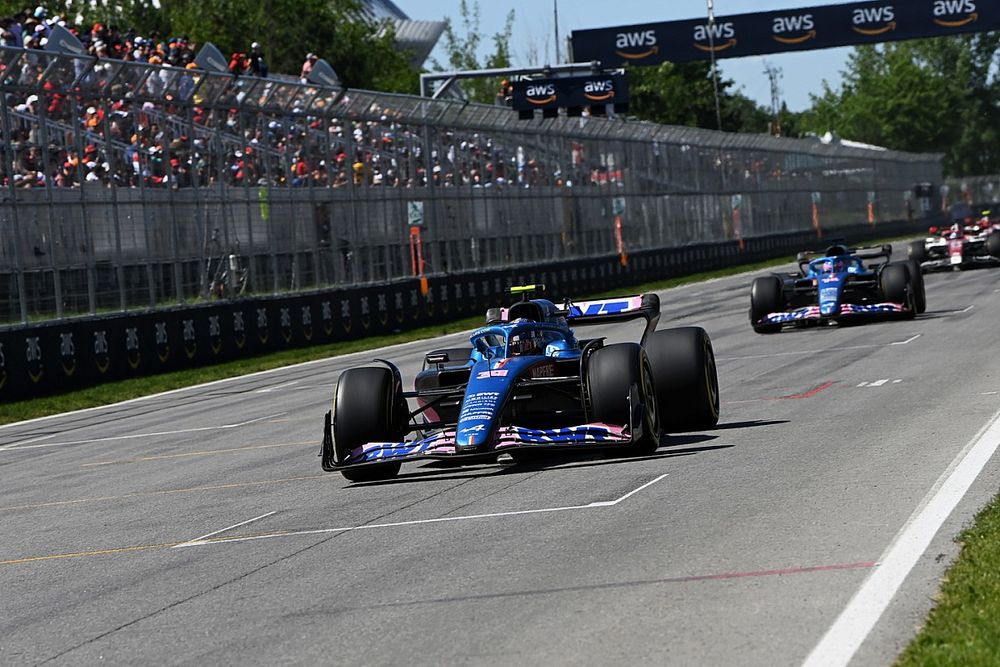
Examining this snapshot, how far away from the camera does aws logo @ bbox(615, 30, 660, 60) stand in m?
61.8

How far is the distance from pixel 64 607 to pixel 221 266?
23959 millimetres

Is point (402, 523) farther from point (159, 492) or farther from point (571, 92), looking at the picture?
point (571, 92)

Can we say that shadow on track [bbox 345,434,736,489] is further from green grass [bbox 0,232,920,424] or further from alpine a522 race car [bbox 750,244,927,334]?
alpine a522 race car [bbox 750,244,927,334]

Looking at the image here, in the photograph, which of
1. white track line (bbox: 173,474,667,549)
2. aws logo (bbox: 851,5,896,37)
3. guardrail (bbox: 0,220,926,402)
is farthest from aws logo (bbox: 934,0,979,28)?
white track line (bbox: 173,474,667,549)

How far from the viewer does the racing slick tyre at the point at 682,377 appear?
1338cm

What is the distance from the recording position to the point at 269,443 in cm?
1627

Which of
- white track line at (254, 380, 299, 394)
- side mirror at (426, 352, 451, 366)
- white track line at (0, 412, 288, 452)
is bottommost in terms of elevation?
white track line at (0, 412, 288, 452)

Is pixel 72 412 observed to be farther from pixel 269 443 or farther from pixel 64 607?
pixel 64 607

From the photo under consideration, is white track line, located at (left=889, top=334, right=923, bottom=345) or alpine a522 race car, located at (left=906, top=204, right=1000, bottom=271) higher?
alpine a522 race car, located at (left=906, top=204, right=1000, bottom=271)

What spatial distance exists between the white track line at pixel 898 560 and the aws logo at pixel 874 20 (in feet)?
167

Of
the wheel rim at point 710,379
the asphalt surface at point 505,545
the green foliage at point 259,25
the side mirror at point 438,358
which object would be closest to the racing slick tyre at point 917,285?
the asphalt surface at point 505,545

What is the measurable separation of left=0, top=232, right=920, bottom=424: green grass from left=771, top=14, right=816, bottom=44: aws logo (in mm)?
26666

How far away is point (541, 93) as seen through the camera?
5178 cm

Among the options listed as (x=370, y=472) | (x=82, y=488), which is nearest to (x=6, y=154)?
(x=82, y=488)
